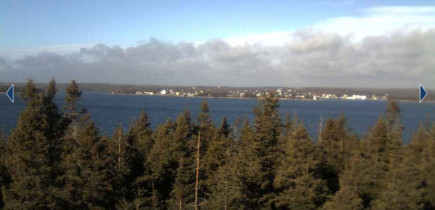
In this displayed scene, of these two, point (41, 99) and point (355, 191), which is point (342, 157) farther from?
point (41, 99)

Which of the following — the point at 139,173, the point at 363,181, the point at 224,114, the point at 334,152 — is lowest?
the point at 224,114

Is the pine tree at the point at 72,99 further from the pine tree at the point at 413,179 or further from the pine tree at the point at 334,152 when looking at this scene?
the pine tree at the point at 413,179

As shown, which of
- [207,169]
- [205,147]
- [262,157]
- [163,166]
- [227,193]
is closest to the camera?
[227,193]

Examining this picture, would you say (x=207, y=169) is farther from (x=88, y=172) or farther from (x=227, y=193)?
(x=227, y=193)

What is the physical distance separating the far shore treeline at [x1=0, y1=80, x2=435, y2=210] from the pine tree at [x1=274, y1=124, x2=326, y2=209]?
0.13ft

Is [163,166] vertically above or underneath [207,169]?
underneath

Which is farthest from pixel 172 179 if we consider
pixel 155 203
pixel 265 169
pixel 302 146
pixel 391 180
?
pixel 391 180

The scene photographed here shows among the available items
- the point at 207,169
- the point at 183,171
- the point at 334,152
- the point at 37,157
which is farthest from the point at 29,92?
the point at 334,152

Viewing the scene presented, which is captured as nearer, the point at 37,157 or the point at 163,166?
the point at 37,157

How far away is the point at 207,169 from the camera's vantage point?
17.9 meters

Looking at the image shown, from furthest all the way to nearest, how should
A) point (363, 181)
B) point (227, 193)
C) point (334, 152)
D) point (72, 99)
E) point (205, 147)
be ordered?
point (205, 147) < point (334, 152) < point (72, 99) < point (363, 181) < point (227, 193)

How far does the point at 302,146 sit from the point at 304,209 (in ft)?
8.18

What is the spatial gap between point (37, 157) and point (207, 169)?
7.57 m

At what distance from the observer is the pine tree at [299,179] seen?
46.5 ft
